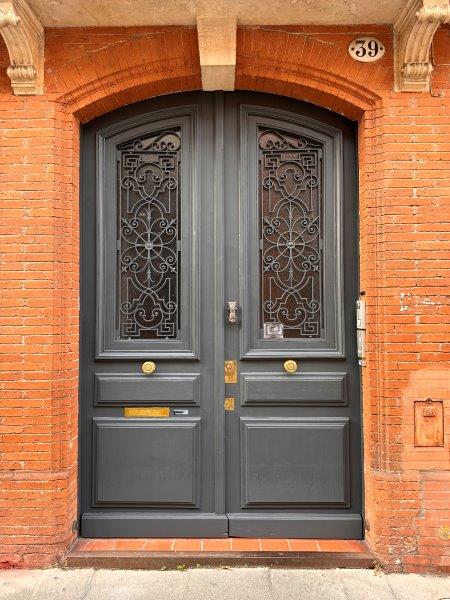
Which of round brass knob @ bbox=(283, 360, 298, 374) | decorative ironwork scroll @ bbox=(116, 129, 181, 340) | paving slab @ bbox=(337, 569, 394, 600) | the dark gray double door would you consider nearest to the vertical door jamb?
the dark gray double door

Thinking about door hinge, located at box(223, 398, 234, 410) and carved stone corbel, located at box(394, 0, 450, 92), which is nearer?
carved stone corbel, located at box(394, 0, 450, 92)

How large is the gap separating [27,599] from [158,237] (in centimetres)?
285

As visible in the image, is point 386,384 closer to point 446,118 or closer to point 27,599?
point 446,118

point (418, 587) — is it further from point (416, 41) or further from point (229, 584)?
point (416, 41)

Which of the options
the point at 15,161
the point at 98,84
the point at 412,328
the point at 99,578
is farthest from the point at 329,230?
the point at 99,578

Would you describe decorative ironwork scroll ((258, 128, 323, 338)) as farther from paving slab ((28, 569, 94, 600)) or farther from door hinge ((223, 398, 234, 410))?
paving slab ((28, 569, 94, 600))

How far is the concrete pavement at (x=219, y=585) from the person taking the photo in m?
3.65

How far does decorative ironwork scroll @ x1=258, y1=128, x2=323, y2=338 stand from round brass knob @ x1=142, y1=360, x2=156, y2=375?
98cm

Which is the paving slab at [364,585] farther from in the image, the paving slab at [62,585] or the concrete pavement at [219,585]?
the paving slab at [62,585]

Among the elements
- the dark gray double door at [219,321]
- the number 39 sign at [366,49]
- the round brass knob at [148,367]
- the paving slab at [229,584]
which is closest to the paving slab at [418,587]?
the dark gray double door at [219,321]

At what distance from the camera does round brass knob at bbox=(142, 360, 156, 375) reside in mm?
4352

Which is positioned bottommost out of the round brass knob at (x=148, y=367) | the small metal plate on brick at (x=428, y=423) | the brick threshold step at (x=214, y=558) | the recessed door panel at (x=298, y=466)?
the brick threshold step at (x=214, y=558)

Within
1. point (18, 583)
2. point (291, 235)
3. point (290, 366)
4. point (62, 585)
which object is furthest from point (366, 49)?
point (18, 583)

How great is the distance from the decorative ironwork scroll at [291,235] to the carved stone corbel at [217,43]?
2.31 feet
